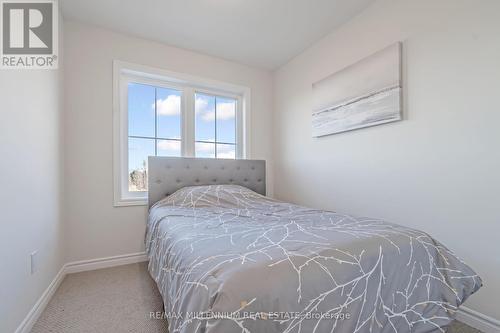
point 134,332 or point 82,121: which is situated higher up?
point 82,121

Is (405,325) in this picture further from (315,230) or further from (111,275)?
(111,275)

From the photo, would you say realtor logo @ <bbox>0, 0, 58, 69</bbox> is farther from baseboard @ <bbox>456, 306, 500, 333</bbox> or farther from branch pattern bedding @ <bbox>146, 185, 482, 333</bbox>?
baseboard @ <bbox>456, 306, 500, 333</bbox>

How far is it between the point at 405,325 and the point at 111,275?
230cm

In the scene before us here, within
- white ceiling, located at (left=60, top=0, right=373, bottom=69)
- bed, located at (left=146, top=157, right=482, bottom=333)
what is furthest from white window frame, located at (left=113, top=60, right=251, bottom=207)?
bed, located at (left=146, top=157, right=482, bottom=333)

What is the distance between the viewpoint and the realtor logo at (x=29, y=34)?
139 centimetres

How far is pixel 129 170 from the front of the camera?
2.58 m

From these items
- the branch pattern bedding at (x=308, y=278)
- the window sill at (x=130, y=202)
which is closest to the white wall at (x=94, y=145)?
the window sill at (x=130, y=202)

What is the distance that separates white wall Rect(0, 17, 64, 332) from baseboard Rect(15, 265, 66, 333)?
0.04 meters

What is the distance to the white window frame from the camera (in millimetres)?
2428

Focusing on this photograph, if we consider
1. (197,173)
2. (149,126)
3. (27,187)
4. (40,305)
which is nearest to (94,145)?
(149,126)

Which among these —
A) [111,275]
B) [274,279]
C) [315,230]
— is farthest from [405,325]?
[111,275]

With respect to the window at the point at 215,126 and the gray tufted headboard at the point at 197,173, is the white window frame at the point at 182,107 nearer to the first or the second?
the window at the point at 215,126

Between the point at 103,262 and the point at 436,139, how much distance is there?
3092 mm

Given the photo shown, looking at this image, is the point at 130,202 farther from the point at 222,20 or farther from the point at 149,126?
the point at 222,20
